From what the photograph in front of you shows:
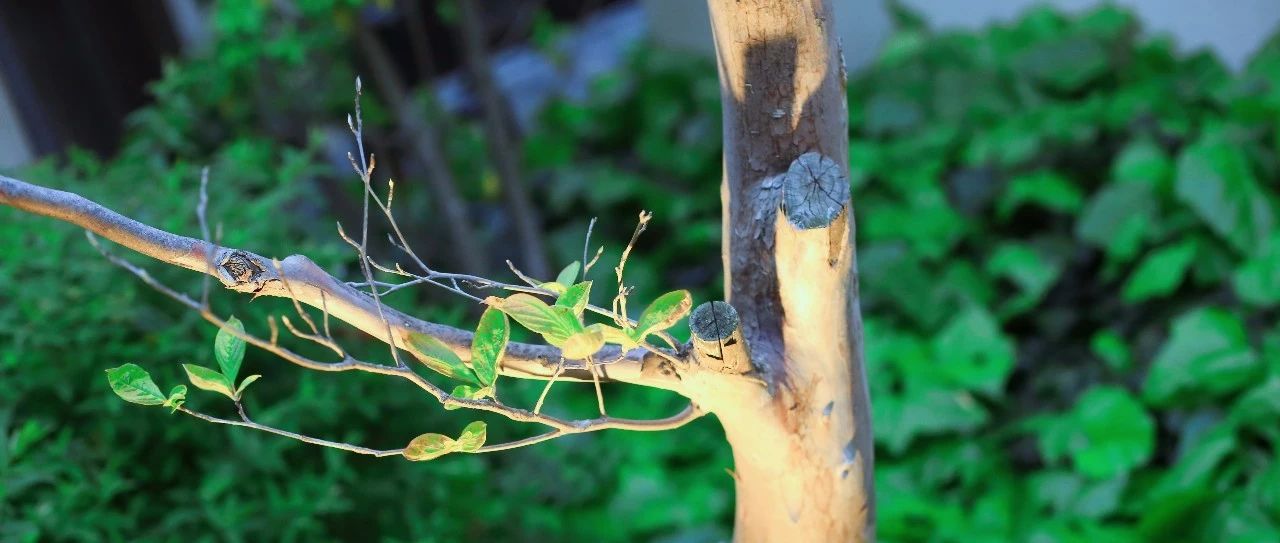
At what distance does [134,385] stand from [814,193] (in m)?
0.73

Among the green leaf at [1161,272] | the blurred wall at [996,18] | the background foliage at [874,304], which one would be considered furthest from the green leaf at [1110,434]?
the blurred wall at [996,18]

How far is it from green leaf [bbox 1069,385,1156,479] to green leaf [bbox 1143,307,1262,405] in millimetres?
76

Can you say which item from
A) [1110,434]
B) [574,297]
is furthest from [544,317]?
[1110,434]

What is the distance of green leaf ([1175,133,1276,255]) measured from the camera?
8.95ft

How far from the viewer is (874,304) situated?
3201mm

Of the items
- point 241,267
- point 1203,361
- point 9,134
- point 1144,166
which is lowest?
point 1203,361

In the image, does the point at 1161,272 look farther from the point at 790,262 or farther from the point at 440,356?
the point at 440,356

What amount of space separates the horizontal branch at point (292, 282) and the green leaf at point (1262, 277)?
199cm

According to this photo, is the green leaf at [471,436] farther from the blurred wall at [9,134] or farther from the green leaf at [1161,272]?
the blurred wall at [9,134]

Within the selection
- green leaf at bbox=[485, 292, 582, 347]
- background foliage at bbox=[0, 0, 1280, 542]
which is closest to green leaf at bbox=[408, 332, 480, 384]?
green leaf at bbox=[485, 292, 582, 347]

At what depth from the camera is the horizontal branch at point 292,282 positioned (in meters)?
1.06

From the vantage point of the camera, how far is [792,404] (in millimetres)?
1261

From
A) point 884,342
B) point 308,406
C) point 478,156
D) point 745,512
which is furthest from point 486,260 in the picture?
point 745,512

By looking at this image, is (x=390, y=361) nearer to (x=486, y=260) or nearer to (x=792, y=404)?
(x=792, y=404)
